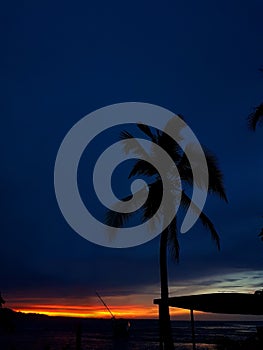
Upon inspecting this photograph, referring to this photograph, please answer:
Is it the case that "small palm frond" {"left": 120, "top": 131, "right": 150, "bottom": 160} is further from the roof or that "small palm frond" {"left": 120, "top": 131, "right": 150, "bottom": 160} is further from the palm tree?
the roof

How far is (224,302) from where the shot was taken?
38.8ft

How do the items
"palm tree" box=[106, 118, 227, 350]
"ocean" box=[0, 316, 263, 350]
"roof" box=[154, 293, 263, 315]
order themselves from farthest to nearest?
"ocean" box=[0, 316, 263, 350] → "palm tree" box=[106, 118, 227, 350] → "roof" box=[154, 293, 263, 315]

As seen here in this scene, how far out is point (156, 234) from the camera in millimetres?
16531

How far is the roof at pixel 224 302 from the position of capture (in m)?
11.3

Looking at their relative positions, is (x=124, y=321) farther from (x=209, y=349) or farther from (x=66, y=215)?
(x=209, y=349)

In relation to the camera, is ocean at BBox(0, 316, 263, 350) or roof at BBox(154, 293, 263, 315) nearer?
roof at BBox(154, 293, 263, 315)

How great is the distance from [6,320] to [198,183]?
1017 cm

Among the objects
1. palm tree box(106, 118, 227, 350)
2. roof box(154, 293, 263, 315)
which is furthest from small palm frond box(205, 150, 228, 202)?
roof box(154, 293, 263, 315)

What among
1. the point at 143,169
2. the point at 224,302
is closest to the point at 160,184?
the point at 143,169

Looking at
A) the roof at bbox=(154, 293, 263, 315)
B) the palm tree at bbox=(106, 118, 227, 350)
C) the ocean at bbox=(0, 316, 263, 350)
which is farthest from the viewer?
the ocean at bbox=(0, 316, 263, 350)

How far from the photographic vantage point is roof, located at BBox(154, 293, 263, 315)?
11344 mm

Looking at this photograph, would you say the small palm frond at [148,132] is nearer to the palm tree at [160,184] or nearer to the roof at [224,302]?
the palm tree at [160,184]

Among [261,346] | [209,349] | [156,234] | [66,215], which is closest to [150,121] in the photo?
[156,234]

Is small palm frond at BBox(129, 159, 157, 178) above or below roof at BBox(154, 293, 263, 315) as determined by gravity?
above
